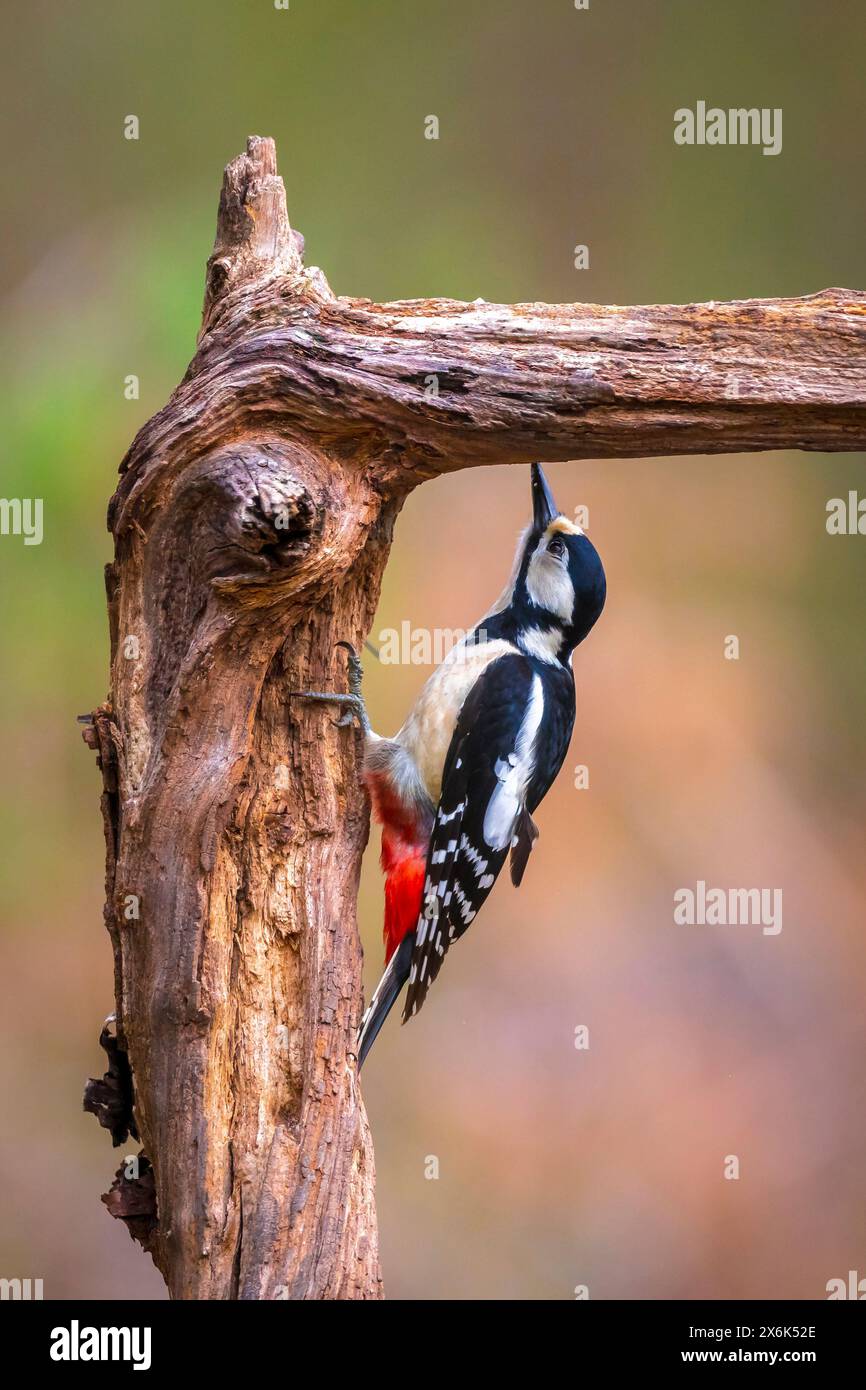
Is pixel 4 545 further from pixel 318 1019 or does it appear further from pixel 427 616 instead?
pixel 318 1019

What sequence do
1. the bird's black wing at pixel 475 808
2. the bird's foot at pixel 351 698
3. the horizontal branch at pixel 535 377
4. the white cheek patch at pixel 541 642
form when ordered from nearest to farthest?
the horizontal branch at pixel 535 377, the bird's foot at pixel 351 698, the bird's black wing at pixel 475 808, the white cheek patch at pixel 541 642

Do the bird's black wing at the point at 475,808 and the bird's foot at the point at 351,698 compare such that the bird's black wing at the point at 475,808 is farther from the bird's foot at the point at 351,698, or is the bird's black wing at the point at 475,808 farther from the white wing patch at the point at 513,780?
the bird's foot at the point at 351,698

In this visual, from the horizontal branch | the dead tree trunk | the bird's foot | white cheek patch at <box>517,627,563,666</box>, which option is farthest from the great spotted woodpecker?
the horizontal branch

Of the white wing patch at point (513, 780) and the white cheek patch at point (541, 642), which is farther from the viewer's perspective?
the white cheek patch at point (541, 642)

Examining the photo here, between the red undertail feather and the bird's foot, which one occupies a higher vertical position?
the bird's foot

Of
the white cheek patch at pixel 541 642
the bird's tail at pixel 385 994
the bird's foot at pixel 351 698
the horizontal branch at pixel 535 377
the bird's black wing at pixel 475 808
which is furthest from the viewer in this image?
the white cheek patch at pixel 541 642

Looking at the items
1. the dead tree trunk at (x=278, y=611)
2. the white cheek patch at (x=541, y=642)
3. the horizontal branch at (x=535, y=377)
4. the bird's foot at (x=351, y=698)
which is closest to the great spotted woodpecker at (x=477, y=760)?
the white cheek patch at (x=541, y=642)

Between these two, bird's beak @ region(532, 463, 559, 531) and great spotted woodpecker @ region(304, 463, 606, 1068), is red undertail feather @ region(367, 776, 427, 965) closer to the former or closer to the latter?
great spotted woodpecker @ region(304, 463, 606, 1068)
